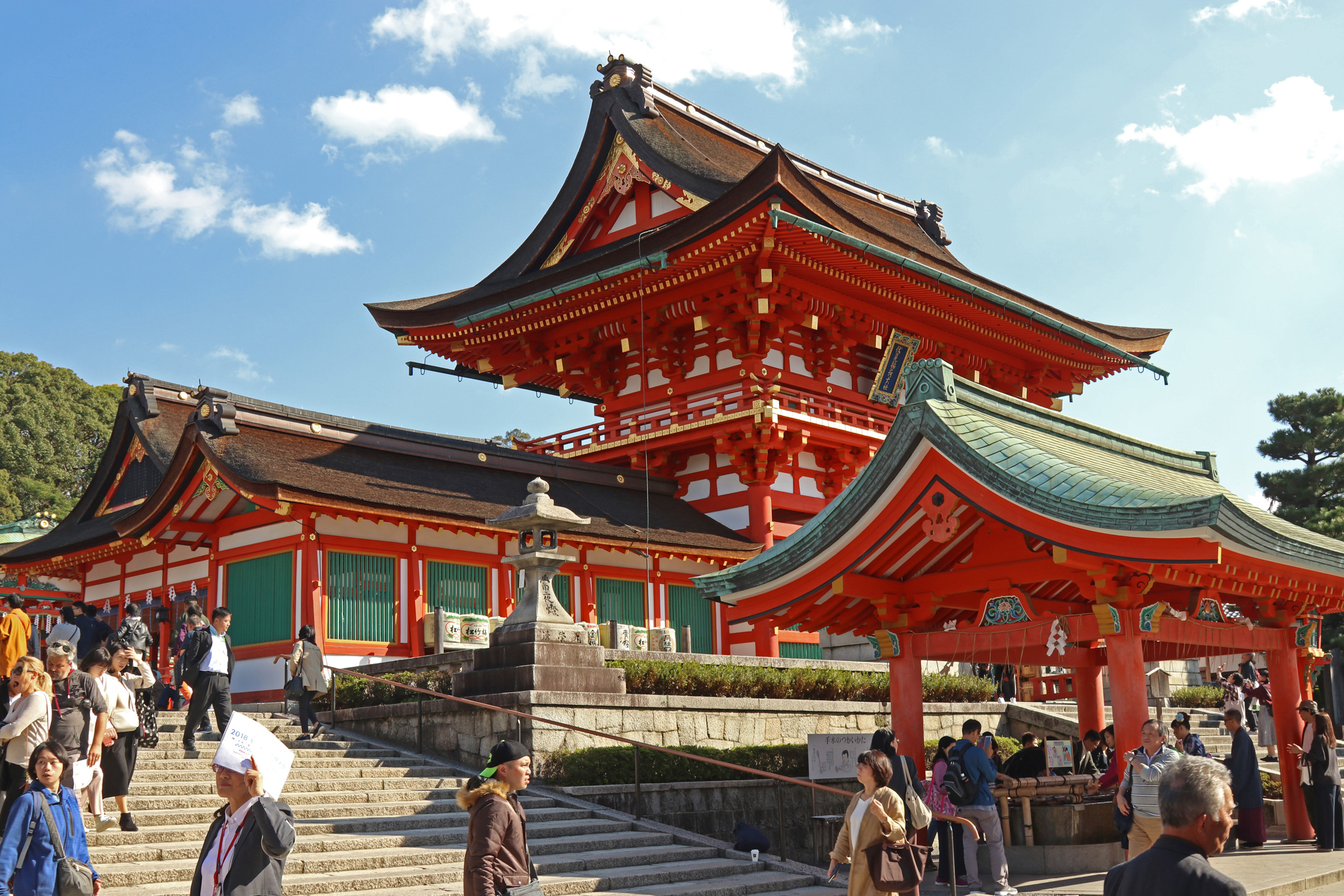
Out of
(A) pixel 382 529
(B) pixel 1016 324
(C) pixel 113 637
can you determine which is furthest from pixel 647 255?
(C) pixel 113 637

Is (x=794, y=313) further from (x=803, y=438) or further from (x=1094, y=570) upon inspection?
(x=1094, y=570)

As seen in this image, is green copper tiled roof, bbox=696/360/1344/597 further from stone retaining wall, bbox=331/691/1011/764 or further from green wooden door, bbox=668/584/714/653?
green wooden door, bbox=668/584/714/653

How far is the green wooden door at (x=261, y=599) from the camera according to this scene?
19016 millimetres

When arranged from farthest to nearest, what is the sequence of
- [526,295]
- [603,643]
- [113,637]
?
[526,295] < [603,643] < [113,637]

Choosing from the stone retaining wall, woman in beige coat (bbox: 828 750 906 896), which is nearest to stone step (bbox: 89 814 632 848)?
the stone retaining wall

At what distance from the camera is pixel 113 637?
50.4 feet

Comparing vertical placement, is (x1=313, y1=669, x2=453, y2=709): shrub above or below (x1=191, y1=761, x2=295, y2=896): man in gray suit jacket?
above

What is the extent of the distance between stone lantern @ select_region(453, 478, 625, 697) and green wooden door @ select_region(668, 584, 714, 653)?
859cm

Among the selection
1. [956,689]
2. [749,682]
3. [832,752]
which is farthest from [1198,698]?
[832,752]

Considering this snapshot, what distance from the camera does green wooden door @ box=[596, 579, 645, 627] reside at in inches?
880

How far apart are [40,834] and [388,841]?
504cm

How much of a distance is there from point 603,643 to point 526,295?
366 inches

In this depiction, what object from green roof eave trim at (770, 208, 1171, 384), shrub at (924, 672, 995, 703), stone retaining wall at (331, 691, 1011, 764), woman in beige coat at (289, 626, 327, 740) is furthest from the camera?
green roof eave trim at (770, 208, 1171, 384)

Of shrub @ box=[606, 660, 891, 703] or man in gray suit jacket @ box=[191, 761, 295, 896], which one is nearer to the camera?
man in gray suit jacket @ box=[191, 761, 295, 896]
